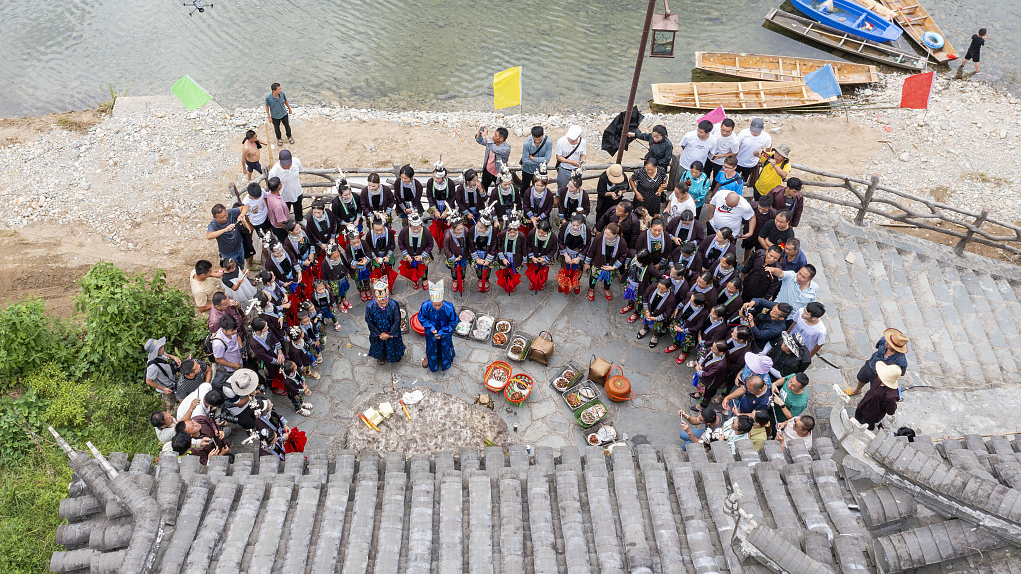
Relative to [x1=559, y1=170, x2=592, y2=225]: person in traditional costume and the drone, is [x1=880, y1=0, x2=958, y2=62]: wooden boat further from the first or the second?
the drone

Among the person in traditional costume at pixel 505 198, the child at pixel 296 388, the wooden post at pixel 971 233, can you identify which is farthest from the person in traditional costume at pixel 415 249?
the wooden post at pixel 971 233

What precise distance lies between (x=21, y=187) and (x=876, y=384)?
795 inches

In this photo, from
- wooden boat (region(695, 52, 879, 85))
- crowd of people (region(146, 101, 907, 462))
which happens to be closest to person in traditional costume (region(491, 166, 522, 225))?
crowd of people (region(146, 101, 907, 462))

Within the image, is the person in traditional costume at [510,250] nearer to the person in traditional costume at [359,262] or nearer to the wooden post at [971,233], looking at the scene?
the person in traditional costume at [359,262]

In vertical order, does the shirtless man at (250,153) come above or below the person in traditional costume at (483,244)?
above

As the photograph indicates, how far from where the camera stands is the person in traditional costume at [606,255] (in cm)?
1131

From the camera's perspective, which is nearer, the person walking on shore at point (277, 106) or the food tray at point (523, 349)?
the food tray at point (523, 349)

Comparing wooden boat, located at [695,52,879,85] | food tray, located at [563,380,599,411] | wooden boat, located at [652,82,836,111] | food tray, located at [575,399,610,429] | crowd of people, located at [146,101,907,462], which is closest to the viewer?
crowd of people, located at [146,101,907,462]

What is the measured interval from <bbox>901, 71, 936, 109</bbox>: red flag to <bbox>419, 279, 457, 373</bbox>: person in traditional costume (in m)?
10.5

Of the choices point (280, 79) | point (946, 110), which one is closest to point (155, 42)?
point (280, 79)

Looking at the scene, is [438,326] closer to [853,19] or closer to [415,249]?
[415,249]

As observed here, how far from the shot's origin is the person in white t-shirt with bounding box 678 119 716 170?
1218cm

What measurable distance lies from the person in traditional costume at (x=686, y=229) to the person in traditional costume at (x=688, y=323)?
127cm

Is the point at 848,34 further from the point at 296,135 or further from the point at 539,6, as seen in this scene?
the point at 296,135
